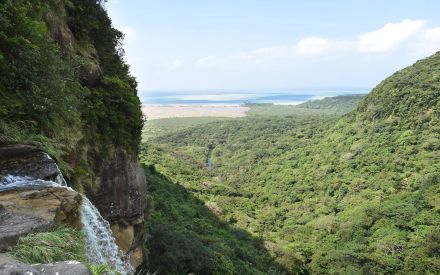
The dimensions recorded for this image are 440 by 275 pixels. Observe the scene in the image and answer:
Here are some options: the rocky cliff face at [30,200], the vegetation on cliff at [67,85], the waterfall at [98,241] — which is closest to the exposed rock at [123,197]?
the vegetation on cliff at [67,85]

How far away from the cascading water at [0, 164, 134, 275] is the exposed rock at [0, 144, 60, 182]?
14cm

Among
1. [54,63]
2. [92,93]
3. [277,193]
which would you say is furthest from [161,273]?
[277,193]

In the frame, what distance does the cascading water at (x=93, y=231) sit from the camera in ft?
20.1

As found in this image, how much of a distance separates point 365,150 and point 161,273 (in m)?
60.9

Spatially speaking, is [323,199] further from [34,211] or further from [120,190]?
[34,211]

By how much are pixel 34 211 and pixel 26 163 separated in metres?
1.41

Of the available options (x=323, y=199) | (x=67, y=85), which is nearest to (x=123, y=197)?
(x=67, y=85)

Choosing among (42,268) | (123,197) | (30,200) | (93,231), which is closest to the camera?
(42,268)

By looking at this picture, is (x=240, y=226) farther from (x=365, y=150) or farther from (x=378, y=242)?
(x=365, y=150)

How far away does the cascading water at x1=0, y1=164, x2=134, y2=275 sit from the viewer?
20.1ft

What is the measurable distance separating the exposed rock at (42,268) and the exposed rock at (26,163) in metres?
2.65

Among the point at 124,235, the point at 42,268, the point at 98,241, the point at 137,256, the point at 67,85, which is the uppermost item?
the point at 67,85

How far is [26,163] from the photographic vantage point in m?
6.60

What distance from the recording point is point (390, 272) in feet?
139
